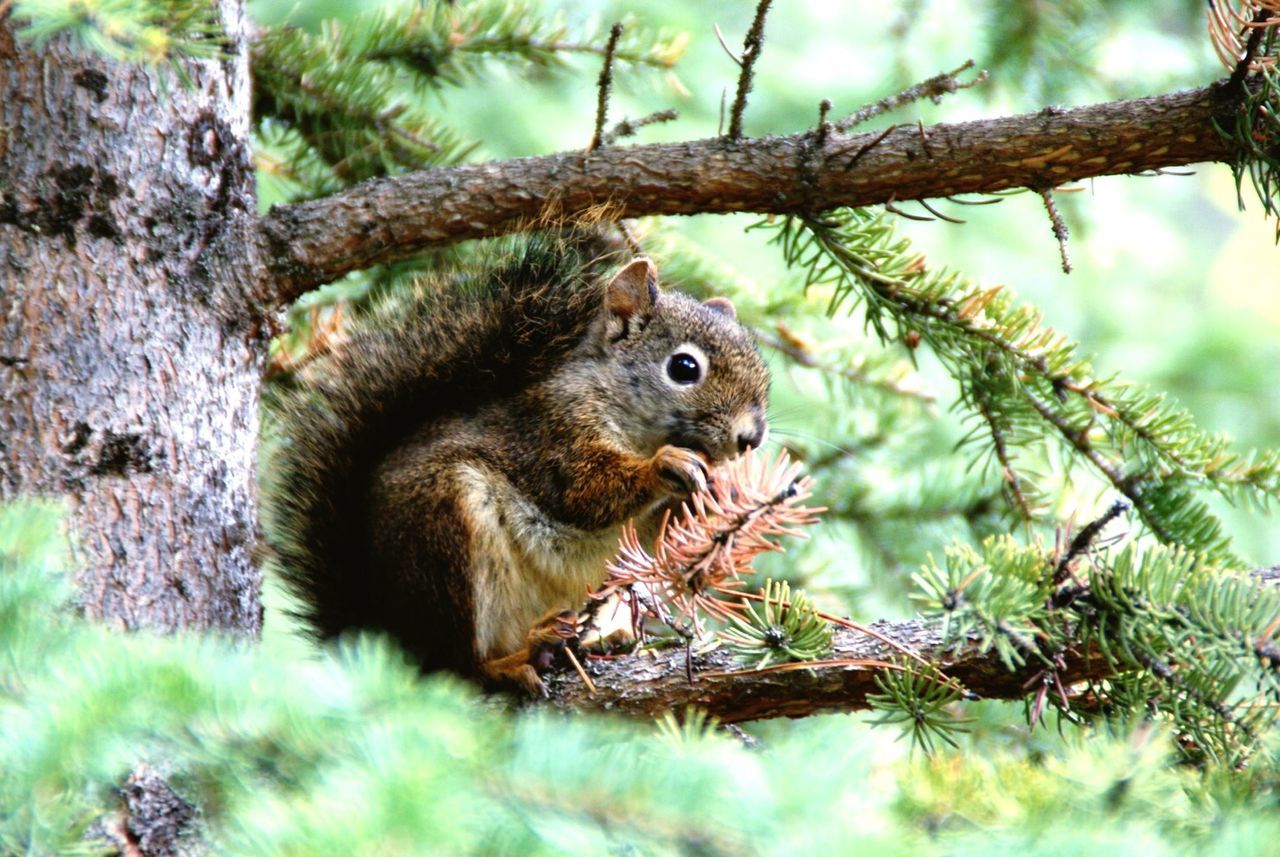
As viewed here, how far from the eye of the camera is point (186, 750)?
0.80m

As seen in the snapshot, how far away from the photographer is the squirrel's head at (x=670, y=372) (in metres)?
2.01

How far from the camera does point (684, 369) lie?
2.04 meters

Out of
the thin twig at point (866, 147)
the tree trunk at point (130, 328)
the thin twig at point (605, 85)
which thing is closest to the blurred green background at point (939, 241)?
the thin twig at point (605, 85)

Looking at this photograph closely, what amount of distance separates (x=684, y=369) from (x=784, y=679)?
75cm

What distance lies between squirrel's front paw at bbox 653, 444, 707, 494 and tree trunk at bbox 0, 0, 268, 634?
0.57m

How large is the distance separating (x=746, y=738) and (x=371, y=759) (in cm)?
90

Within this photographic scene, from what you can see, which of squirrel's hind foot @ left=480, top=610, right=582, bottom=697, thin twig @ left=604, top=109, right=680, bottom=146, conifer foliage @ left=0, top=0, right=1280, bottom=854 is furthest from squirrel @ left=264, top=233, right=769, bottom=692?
thin twig @ left=604, top=109, right=680, bottom=146

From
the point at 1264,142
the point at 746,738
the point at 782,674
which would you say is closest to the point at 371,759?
the point at 782,674

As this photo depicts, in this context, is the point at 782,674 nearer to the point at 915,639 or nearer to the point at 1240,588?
the point at 915,639

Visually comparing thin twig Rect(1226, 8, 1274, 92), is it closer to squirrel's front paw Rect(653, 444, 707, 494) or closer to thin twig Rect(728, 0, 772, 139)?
thin twig Rect(728, 0, 772, 139)

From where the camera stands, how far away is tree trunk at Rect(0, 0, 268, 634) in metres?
1.43

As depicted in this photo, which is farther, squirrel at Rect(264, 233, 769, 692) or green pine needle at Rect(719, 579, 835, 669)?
squirrel at Rect(264, 233, 769, 692)

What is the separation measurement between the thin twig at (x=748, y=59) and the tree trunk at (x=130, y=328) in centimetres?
63

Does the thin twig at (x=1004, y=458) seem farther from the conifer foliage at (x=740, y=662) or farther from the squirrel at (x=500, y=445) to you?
the squirrel at (x=500, y=445)
